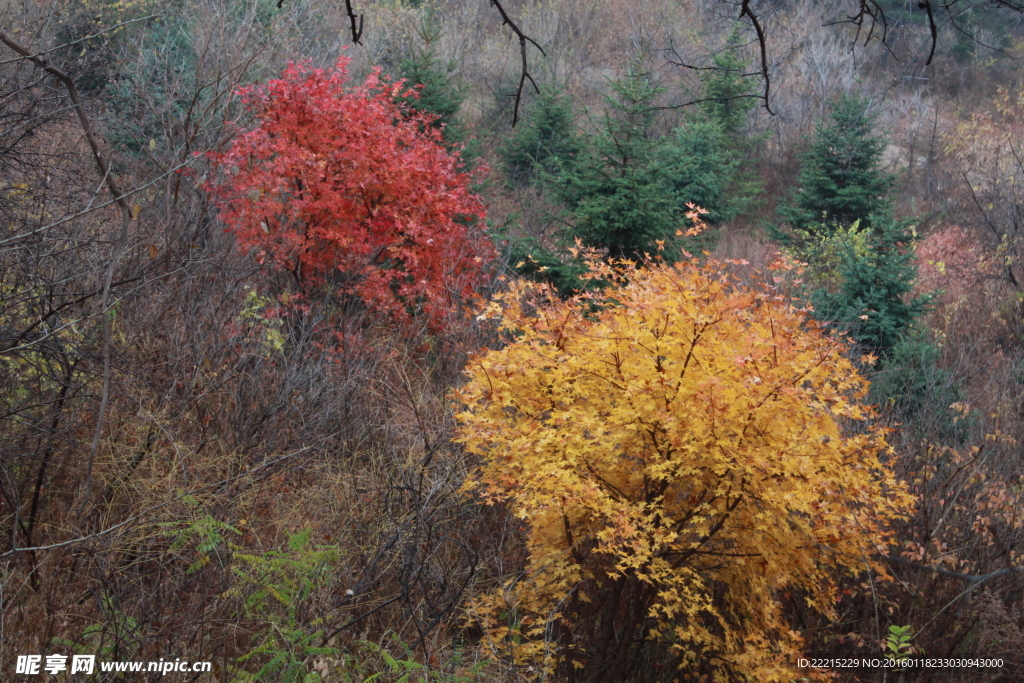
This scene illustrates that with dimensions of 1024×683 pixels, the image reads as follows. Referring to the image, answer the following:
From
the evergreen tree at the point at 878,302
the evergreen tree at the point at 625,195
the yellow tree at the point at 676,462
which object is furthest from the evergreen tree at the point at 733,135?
the yellow tree at the point at 676,462

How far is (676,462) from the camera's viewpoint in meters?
4.87

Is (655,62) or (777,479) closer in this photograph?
(777,479)

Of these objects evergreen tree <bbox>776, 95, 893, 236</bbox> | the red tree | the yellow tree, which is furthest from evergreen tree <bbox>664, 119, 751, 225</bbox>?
the yellow tree

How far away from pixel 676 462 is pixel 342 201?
707 centimetres

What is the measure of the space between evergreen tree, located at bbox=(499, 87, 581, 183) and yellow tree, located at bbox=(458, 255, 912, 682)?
14.1m

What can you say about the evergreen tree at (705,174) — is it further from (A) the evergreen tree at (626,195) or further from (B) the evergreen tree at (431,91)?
(A) the evergreen tree at (626,195)

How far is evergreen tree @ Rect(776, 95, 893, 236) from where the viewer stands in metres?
19.1

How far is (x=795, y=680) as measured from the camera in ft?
18.0

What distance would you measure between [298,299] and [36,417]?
18.9 ft

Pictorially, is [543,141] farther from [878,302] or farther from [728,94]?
[878,302]

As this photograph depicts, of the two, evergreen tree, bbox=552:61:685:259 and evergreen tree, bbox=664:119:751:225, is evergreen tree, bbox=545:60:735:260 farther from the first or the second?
evergreen tree, bbox=664:119:751:225

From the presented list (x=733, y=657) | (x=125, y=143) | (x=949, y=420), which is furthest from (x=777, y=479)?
(x=125, y=143)

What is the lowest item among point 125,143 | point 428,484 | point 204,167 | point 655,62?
point 428,484

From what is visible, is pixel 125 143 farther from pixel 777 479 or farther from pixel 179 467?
pixel 777 479
